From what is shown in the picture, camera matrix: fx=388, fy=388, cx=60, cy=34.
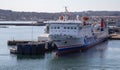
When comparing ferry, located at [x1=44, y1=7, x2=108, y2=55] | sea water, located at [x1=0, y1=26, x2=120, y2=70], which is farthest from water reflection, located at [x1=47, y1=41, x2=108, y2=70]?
ferry, located at [x1=44, y1=7, x2=108, y2=55]

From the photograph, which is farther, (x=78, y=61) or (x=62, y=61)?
(x=78, y=61)

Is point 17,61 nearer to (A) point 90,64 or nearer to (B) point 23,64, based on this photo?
(B) point 23,64

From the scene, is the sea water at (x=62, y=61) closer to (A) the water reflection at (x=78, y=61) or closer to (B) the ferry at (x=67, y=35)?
(A) the water reflection at (x=78, y=61)

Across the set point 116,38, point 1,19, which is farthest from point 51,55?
point 1,19

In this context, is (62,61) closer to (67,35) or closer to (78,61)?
(78,61)

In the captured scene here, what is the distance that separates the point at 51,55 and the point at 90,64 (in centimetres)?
688

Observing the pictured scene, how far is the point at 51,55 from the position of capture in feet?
129

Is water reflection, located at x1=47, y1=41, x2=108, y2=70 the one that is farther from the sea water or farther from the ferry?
the ferry

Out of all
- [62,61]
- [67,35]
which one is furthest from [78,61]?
[67,35]

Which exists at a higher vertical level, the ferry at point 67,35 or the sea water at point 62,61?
the ferry at point 67,35

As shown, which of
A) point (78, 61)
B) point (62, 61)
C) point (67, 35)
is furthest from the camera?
point (67, 35)

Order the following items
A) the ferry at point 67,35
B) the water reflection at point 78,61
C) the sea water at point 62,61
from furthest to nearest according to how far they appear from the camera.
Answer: the ferry at point 67,35
the water reflection at point 78,61
the sea water at point 62,61

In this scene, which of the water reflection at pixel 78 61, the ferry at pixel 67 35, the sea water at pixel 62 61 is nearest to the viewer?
the sea water at pixel 62 61

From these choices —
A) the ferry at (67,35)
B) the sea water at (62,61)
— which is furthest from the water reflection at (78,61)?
the ferry at (67,35)
